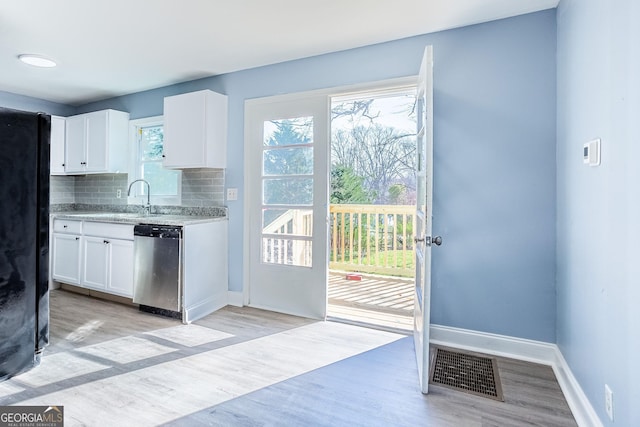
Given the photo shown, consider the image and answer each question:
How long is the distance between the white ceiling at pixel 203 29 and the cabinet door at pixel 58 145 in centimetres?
93

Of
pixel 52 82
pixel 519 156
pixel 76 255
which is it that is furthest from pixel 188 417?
pixel 52 82

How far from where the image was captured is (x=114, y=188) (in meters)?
4.55

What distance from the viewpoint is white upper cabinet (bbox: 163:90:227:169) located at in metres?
3.41

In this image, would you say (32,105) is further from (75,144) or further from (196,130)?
(196,130)

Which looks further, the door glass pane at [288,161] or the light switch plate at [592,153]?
the door glass pane at [288,161]

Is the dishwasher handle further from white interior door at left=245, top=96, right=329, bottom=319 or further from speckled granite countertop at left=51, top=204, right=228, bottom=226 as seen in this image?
white interior door at left=245, top=96, right=329, bottom=319

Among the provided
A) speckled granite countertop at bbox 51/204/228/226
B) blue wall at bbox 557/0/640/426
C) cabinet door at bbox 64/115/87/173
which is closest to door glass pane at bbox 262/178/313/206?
speckled granite countertop at bbox 51/204/228/226

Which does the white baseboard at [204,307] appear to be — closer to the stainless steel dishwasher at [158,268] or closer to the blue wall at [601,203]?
the stainless steel dishwasher at [158,268]

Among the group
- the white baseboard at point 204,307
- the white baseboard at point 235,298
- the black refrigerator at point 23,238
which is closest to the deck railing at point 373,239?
the white baseboard at point 235,298

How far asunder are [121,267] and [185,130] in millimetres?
1538

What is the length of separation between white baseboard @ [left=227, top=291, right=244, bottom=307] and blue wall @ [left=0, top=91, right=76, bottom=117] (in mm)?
3643

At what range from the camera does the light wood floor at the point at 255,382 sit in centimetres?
176

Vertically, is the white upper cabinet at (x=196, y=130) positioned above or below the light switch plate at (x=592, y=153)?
above

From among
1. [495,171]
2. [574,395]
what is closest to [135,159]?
[495,171]
